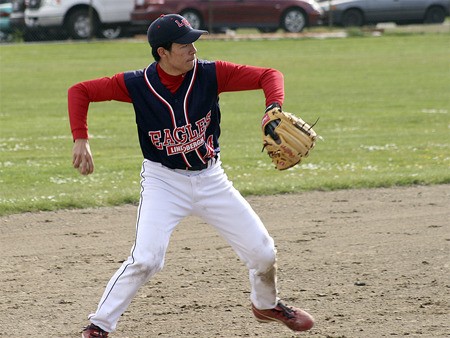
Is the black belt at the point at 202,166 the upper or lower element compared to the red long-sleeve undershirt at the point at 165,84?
lower

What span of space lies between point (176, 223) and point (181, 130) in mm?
536

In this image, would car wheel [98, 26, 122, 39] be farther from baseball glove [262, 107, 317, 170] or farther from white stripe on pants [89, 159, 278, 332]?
baseball glove [262, 107, 317, 170]

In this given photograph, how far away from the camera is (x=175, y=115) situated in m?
5.43

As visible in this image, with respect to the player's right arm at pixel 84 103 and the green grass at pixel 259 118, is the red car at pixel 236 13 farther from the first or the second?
the player's right arm at pixel 84 103

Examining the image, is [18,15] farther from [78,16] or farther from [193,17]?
[193,17]

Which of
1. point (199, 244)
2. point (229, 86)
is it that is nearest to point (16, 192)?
point (199, 244)

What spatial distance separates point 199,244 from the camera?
7.86 meters

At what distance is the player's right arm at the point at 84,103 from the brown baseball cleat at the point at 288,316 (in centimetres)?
136

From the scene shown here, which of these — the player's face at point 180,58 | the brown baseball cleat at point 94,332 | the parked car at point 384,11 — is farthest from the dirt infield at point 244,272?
the parked car at point 384,11

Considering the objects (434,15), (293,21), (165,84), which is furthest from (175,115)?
(434,15)

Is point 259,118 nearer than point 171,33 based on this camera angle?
No

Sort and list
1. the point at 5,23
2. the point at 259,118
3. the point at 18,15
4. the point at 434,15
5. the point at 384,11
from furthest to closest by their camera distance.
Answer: the point at 434,15
the point at 384,11
the point at 5,23
the point at 18,15
the point at 259,118

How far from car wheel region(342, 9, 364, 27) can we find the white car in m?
7.28

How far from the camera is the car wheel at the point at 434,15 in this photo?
30.4 meters
